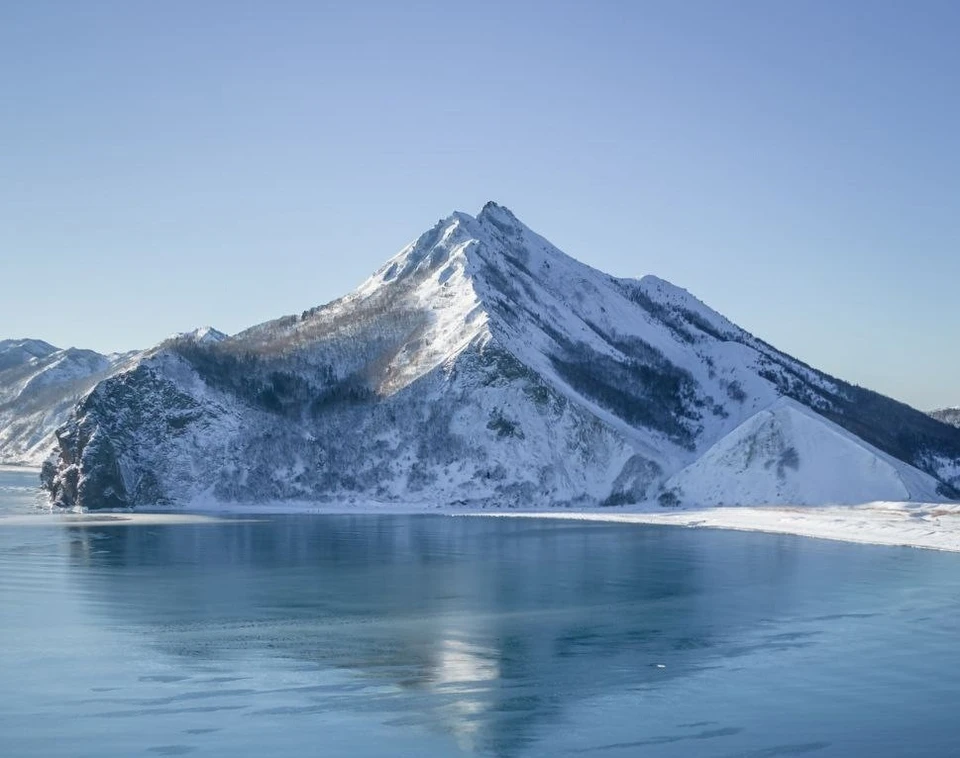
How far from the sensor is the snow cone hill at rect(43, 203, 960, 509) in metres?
A: 119

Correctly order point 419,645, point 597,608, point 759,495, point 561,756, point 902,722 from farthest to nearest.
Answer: point 759,495 → point 597,608 → point 419,645 → point 902,722 → point 561,756

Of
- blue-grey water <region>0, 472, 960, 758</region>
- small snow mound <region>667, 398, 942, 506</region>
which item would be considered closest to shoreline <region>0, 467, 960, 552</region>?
small snow mound <region>667, 398, 942, 506</region>

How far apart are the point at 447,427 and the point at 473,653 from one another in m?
83.9

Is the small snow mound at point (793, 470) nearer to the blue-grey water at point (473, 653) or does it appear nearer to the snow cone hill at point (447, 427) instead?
the snow cone hill at point (447, 427)

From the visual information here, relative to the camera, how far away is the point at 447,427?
126000 millimetres

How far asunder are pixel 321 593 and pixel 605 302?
12966cm

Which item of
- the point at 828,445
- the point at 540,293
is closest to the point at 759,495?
the point at 828,445

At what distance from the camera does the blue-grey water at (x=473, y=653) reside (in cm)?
3147

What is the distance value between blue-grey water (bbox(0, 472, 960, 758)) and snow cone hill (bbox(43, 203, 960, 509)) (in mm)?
43447

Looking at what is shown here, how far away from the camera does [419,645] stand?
4359cm

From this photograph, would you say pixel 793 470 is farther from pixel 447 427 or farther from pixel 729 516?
pixel 447 427

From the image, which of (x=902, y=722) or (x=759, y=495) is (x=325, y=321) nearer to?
(x=759, y=495)

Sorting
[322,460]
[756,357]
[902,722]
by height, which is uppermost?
[756,357]

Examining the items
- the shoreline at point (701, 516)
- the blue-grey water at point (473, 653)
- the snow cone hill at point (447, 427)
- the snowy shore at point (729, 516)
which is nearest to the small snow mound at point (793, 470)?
the snow cone hill at point (447, 427)
